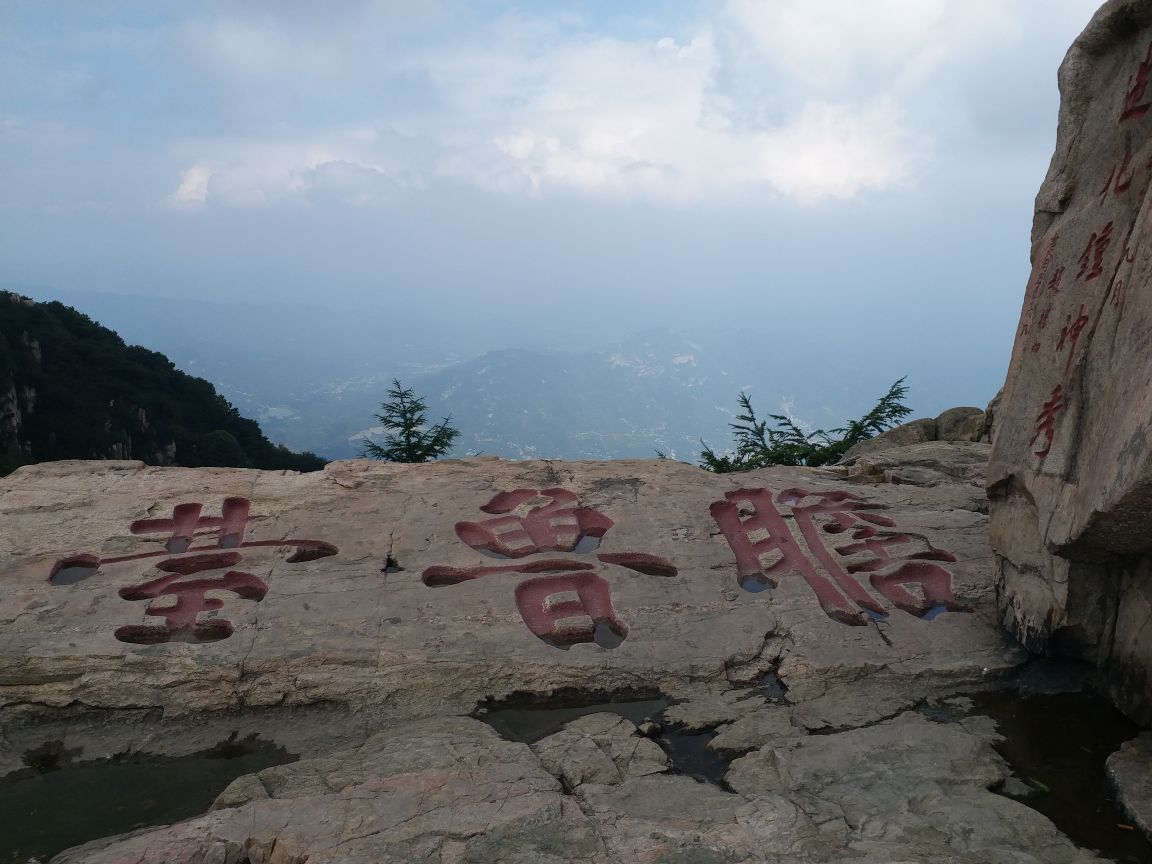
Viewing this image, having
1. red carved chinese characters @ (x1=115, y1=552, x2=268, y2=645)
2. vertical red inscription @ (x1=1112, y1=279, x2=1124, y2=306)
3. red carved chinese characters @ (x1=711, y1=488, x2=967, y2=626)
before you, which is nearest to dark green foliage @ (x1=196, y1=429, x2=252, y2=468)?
red carved chinese characters @ (x1=115, y1=552, x2=268, y2=645)

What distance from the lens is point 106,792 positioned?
10.8 feet

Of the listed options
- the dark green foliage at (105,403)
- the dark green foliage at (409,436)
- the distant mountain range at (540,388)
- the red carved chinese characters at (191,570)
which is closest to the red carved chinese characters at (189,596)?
the red carved chinese characters at (191,570)

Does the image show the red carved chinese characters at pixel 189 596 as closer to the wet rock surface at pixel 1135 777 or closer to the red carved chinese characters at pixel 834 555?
the red carved chinese characters at pixel 834 555

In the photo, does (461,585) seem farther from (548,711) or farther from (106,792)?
(106,792)

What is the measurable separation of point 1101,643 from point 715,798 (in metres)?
2.04

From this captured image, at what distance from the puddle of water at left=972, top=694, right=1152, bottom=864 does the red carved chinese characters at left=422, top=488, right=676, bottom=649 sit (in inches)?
73.0

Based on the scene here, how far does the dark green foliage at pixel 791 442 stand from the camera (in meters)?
10.9

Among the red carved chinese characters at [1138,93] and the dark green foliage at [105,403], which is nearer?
the red carved chinese characters at [1138,93]

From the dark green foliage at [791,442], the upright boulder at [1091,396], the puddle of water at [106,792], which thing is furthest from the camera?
the dark green foliage at [791,442]

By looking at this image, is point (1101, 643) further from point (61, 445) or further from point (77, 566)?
point (61, 445)

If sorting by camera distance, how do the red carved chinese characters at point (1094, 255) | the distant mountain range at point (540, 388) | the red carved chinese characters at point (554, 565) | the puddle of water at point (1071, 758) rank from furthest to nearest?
the distant mountain range at point (540, 388), the red carved chinese characters at point (554, 565), the red carved chinese characters at point (1094, 255), the puddle of water at point (1071, 758)

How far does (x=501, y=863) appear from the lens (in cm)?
246

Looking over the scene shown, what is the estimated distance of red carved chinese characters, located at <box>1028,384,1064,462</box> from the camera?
3805 mm

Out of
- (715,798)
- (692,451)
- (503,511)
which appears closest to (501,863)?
(715,798)
